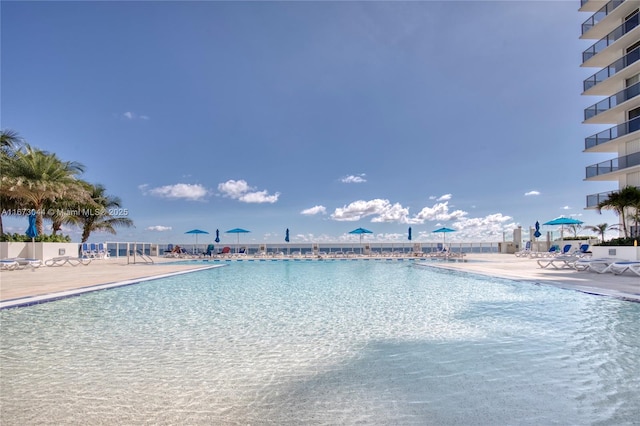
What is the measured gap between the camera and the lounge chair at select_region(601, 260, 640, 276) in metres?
11.1

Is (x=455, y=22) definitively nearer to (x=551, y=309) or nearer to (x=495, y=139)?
(x=495, y=139)

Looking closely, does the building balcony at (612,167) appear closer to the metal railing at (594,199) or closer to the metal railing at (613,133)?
the metal railing at (594,199)

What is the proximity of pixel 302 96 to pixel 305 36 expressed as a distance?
6.31m

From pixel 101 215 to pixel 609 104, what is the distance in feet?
119

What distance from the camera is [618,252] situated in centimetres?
1305

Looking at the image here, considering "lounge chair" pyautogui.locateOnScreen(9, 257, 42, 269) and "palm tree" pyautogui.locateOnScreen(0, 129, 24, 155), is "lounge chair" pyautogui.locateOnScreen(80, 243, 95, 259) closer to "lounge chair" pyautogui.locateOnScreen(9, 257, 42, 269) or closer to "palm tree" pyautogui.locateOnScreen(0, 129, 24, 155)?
"palm tree" pyautogui.locateOnScreen(0, 129, 24, 155)

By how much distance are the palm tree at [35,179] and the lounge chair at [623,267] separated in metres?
23.4

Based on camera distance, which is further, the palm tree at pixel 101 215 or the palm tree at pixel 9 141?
the palm tree at pixel 101 215

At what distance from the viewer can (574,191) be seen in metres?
26.7

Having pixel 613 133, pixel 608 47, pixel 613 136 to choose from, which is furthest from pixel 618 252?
pixel 608 47

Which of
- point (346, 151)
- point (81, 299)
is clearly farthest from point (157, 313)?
point (346, 151)

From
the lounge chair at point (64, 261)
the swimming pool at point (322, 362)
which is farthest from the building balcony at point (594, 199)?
the lounge chair at point (64, 261)

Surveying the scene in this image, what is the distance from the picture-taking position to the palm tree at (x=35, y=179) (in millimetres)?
16797

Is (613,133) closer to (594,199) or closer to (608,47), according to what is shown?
(594,199)
